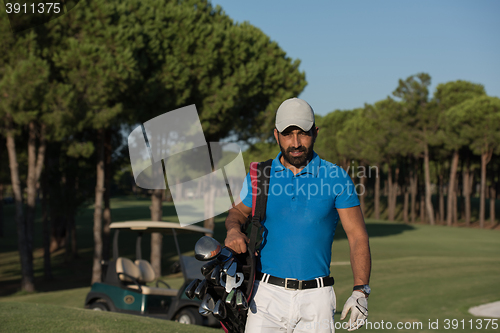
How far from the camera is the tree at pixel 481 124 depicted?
37656mm

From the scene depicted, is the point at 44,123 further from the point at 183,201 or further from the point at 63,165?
the point at 183,201

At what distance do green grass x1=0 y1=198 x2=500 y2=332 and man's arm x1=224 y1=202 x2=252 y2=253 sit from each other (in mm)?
3729

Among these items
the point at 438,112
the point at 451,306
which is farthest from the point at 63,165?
the point at 438,112

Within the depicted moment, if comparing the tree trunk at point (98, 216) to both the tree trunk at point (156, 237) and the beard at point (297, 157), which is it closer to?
the tree trunk at point (156, 237)

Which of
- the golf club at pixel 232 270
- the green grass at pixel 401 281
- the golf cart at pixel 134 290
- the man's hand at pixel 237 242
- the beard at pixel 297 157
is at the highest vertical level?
the beard at pixel 297 157

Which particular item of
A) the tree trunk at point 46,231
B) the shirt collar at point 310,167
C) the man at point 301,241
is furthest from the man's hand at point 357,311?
the tree trunk at point 46,231

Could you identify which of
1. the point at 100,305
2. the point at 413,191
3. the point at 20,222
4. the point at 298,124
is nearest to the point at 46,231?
the point at 20,222

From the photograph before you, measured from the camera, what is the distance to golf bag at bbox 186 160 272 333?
8.69 feet

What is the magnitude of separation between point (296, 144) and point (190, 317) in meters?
6.36

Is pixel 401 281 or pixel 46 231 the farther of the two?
pixel 46 231

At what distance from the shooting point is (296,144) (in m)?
2.89

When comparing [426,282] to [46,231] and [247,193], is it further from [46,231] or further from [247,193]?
[46,231]

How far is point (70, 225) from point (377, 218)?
1532 inches

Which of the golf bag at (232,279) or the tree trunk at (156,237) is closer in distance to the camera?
the golf bag at (232,279)
